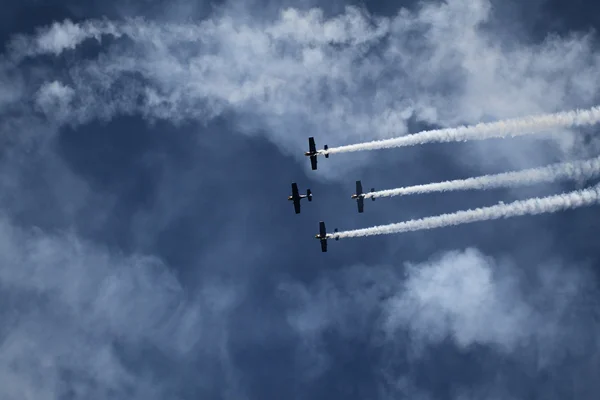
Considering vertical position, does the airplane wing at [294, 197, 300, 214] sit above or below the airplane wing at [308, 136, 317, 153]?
below

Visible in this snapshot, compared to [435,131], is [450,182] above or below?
below

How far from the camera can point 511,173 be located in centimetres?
7856

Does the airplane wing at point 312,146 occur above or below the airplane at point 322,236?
above

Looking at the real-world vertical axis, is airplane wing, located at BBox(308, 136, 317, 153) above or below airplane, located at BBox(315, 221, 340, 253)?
above

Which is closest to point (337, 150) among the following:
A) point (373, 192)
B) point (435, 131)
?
point (373, 192)

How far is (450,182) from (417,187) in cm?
451

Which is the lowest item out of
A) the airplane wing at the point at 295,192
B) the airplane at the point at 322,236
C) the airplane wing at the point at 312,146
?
the airplane at the point at 322,236

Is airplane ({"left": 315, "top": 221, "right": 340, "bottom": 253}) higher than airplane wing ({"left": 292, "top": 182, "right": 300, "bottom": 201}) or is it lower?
lower

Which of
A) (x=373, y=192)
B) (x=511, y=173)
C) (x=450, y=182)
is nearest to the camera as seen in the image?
(x=511, y=173)

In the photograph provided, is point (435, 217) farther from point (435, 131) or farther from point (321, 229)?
point (321, 229)

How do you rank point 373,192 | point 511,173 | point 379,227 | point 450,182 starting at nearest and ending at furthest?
point 511,173 < point 450,182 < point 379,227 < point 373,192

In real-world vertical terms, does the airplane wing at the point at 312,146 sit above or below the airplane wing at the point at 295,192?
above

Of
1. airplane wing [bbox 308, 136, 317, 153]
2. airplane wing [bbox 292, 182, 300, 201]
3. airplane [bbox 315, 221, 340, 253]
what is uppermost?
airplane wing [bbox 308, 136, 317, 153]

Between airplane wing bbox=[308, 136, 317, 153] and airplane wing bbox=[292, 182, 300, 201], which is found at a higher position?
airplane wing bbox=[308, 136, 317, 153]
